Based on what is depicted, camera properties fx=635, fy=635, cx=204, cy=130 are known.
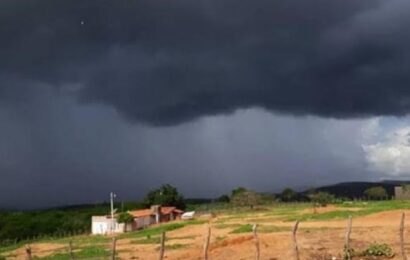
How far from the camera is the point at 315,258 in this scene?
90.0 feet

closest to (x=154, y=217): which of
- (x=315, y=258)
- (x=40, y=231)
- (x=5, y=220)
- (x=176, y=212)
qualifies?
(x=176, y=212)

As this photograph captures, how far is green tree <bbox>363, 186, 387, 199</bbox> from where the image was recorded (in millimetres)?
156500

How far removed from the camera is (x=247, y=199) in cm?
12538

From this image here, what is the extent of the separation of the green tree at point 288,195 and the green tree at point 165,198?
38856 mm

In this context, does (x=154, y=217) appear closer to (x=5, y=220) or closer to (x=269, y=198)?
(x=5, y=220)

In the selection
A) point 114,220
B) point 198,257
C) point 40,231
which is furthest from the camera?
point 40,231

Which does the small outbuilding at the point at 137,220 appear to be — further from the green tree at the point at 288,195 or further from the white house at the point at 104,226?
the green tree at the point at 288,195

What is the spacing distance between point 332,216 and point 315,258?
36.1 m

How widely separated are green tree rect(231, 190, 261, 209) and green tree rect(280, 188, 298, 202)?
113ft

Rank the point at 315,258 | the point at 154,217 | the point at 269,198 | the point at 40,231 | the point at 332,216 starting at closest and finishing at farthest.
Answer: the point at 315,258 < the point at 332,216 < the point at 154,217 < the point at 40,231 < the point at 269,198

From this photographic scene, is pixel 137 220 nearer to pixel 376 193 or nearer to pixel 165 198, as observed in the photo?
pixel 165 198

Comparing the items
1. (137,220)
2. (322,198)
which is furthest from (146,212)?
(322,198)

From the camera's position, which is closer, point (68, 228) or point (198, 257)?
point (198, 257)

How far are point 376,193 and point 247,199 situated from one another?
4647 cm
